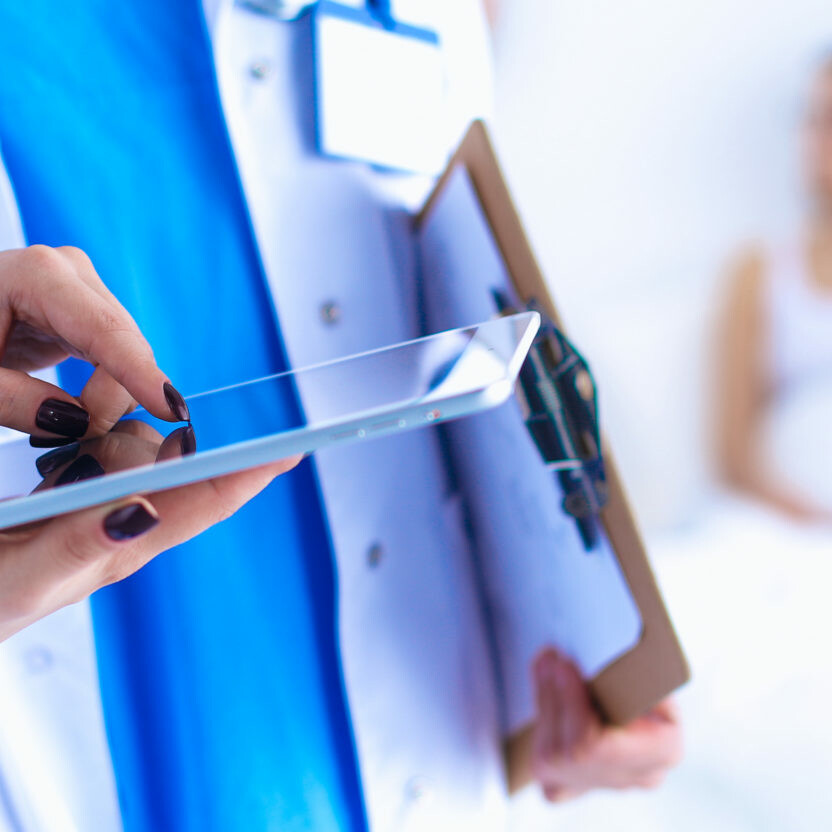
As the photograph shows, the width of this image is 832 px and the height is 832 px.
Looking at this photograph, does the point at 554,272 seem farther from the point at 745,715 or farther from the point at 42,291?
the point at 42,291

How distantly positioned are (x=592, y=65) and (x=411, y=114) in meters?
0.62

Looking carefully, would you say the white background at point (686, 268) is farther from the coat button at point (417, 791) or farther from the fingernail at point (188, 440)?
the fingernail at point (188, 440)

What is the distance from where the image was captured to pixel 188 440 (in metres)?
0.28

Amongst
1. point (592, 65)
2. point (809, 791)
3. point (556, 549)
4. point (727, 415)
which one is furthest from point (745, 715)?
point (592, 65)

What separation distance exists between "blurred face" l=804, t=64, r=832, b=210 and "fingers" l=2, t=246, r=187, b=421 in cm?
128

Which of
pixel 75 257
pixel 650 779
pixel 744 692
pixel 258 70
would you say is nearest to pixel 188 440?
pixel 75 257

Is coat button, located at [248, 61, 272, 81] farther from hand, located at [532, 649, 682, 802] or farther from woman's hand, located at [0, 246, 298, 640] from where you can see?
hand, located at [532, 649, 682, 802]

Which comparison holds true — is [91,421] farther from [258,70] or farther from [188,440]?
[258,70]

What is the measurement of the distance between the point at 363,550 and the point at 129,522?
10.0 inches

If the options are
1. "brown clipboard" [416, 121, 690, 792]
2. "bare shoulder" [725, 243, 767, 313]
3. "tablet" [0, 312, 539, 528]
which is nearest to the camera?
"tablet" [0, 312, 539, 528]

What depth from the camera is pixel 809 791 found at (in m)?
0.89

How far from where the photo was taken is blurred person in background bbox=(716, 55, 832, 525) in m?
1.31

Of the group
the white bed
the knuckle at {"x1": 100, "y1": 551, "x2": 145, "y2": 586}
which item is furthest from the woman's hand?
the white bed

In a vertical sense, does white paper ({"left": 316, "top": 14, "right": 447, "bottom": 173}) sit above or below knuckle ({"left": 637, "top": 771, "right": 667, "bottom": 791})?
above
